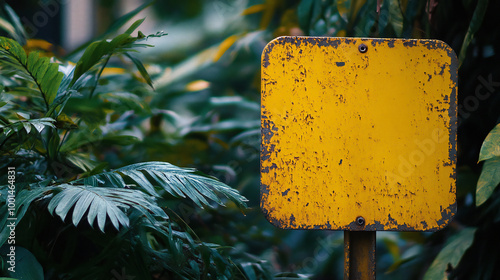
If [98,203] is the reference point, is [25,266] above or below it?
below

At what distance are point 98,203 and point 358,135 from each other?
1.47ft

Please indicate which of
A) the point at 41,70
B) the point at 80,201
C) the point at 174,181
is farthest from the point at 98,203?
the point at 41,70

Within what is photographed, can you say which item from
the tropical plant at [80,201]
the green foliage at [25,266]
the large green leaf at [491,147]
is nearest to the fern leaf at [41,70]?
the tropical plant at [80,201]

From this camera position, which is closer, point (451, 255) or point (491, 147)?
point (491, 147)

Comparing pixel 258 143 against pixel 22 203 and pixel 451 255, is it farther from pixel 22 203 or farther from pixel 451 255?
pixel 22 203

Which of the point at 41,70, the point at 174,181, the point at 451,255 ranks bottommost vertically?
the point at 451,255

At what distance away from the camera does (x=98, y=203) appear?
73cm

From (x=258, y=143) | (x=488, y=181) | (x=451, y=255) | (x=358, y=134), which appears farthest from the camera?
(x=258, y=143)

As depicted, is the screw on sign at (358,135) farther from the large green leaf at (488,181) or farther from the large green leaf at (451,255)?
the large green leaf at (451,255)

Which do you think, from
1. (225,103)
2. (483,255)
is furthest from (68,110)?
(483,255)

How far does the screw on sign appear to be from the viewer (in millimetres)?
717

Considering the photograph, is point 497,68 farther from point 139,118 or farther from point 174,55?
point 174,55

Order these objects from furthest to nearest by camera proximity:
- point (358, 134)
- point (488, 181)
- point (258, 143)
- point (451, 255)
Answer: point (258, 143), point (451, 255), point (488, 181), point (358, 134)

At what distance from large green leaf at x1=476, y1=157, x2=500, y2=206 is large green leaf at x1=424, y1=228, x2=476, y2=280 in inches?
10.6
